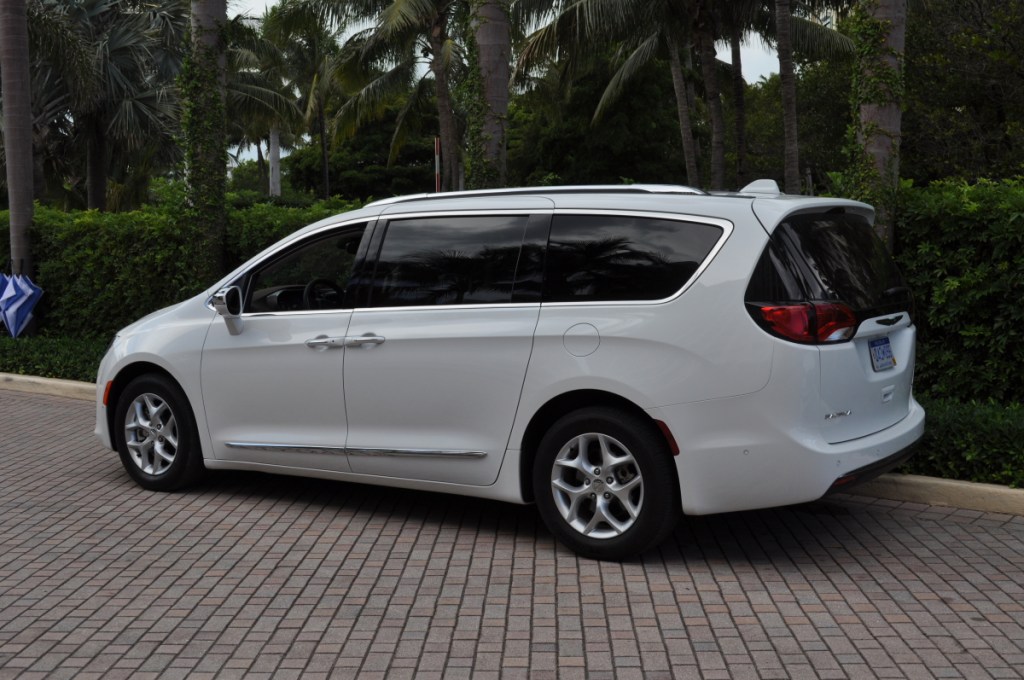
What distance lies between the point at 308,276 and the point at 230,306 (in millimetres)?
495

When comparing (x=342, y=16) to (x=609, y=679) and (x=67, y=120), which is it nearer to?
(x=67, y=120)

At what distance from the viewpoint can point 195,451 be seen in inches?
278

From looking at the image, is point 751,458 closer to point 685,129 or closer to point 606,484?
point 606,484

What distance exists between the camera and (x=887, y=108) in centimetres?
869

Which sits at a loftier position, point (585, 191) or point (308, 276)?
point (585, 191)

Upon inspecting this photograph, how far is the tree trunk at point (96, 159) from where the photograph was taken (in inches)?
1278

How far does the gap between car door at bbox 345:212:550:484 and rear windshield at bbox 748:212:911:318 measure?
3.97ft

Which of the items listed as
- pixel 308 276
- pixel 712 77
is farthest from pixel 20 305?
pixel 712 77

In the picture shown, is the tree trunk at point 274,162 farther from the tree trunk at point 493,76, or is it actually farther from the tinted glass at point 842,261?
the tinted glass at point 842,261

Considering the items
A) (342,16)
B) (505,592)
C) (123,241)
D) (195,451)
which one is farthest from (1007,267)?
(342,16)

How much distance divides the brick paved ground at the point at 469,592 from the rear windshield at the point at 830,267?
1288 mm

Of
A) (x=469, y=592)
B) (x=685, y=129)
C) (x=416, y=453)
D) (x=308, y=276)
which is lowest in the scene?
(x=469, y=592)

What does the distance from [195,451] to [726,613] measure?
11.9ft

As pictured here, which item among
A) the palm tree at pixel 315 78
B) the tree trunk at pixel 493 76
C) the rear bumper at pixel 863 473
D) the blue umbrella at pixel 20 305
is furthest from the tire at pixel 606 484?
the palm tree at pixel 315 78
